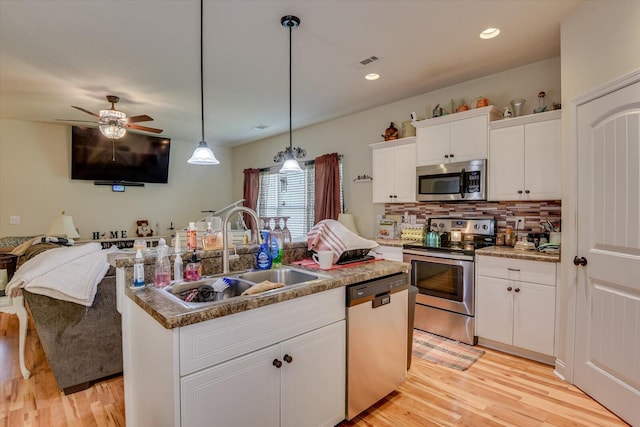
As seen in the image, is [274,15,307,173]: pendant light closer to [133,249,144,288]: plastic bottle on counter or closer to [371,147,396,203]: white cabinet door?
[371,147,396,203]: white cabinet door

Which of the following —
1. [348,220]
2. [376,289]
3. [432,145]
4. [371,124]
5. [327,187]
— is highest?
[371,124]

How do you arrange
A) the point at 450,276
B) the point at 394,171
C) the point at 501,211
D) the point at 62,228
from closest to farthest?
1. the point at 450,276
2. the point at 501,211
3. the point at 394,171
4. the point at 62,228

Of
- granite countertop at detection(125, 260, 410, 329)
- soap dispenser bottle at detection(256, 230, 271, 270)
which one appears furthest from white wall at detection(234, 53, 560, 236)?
soap dispenser bottle at detection(256, 230, 271, 270)

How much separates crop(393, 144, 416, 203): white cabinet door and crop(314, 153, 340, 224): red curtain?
110cm

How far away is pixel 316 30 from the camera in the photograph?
2520 mm

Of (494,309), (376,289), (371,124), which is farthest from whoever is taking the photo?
(371,124)

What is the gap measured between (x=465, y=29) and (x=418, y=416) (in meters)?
2.82

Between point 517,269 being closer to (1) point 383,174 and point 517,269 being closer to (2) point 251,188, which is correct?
(1) point 383,174

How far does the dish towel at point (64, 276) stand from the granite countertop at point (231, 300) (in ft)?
3.08

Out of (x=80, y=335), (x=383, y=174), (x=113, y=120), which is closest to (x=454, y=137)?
(x=383, y=174)

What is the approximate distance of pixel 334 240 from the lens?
225 centimetres

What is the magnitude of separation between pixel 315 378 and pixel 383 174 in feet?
9.39

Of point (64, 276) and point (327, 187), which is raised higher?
point (327, 187)

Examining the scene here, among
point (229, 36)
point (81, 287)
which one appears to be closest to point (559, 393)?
point (81, 287)
